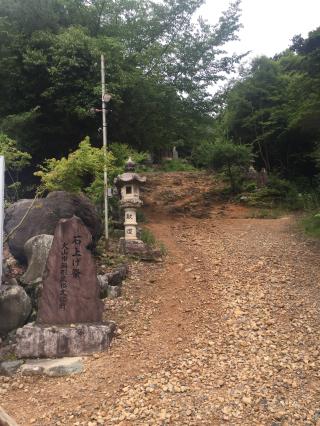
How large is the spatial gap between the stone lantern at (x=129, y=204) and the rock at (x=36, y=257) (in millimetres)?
2463

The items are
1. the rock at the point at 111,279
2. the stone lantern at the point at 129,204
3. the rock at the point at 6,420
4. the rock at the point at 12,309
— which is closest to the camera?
the rock at the point at 6,420

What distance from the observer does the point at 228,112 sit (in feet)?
66.7

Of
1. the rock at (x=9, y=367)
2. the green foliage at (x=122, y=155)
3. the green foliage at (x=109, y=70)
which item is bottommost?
the rock at (x=9, y=367)

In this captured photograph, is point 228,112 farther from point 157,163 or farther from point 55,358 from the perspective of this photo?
point 55,358

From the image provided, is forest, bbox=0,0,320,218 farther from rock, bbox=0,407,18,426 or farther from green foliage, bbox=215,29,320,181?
rock, bbox=0,407,18,426

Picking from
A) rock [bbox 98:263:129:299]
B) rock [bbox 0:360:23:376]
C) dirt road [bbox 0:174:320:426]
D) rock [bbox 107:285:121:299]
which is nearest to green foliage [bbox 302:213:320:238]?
dirt road [bbox 0:174:320:426]

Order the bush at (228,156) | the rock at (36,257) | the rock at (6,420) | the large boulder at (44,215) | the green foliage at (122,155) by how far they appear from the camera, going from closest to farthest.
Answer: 1. the rock at (6,420)
2. the rock at (36,257)
3. the large boulder at (44,215)
4. the green foliage at (122,155)
5. the bush at (228,156)

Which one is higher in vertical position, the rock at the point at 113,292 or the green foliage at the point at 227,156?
the green foliage at the point at 227,156

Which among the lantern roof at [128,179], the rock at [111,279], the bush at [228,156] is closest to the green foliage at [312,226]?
the bush at [228,156]

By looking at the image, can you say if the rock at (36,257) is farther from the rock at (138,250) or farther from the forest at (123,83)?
the rock at (138,250)

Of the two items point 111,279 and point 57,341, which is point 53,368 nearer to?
point 57,341

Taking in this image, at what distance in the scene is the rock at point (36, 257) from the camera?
22.9 ft

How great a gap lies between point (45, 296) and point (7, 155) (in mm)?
3572

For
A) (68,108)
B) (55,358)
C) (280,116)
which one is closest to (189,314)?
(55,358)
